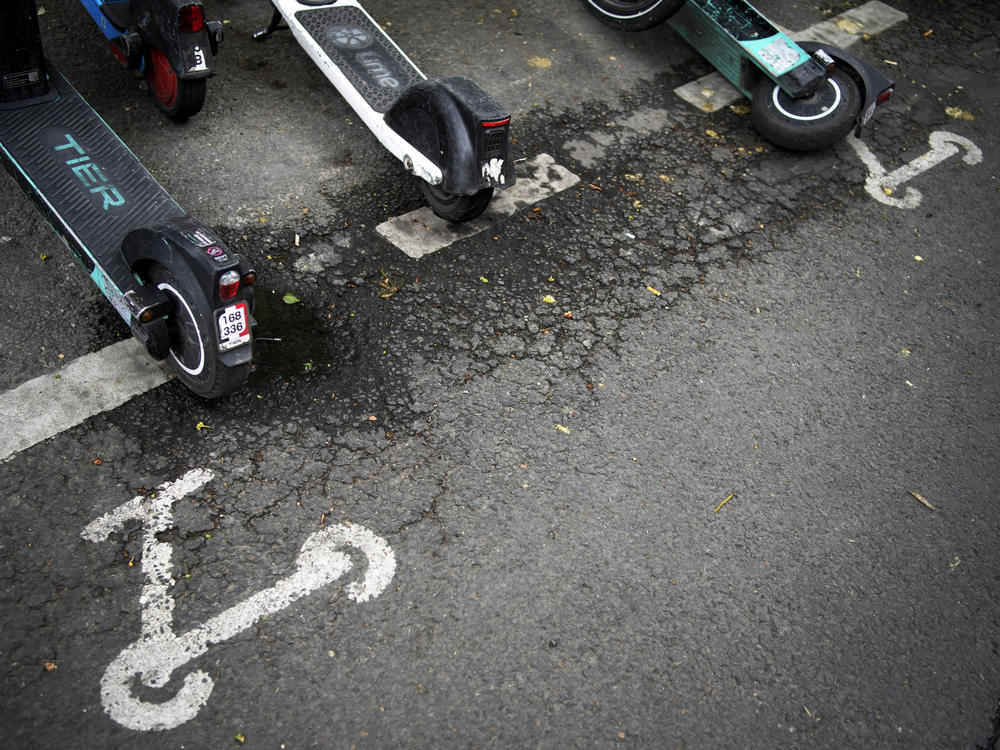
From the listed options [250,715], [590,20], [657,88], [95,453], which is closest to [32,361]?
[95,453]

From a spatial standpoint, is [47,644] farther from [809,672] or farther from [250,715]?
[809,672]

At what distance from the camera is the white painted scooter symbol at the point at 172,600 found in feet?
8.59

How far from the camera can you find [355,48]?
16.1 feet

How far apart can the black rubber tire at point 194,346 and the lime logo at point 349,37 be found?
2.26 meters

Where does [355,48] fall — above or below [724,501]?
above

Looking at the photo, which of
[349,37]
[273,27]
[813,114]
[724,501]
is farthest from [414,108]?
[813,114]

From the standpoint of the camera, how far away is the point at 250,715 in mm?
2635

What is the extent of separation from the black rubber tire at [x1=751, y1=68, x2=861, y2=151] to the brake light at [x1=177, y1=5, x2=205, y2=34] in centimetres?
346

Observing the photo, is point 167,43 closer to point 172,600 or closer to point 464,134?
point 464,134

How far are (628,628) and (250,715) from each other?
136 centimetres

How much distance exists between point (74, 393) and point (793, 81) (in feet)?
14.8

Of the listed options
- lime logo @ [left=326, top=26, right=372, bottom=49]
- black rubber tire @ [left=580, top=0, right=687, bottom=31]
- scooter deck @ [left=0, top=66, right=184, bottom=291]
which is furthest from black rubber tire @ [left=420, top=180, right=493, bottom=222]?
black rubber tire @ [left=580, top=0, right=687, bottom=31]

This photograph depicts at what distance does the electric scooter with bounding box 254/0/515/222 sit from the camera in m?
4.00

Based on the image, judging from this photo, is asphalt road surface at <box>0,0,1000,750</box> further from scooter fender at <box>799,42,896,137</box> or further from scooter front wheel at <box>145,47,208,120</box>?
scooter fender at <box>799,42,896,137</box>
